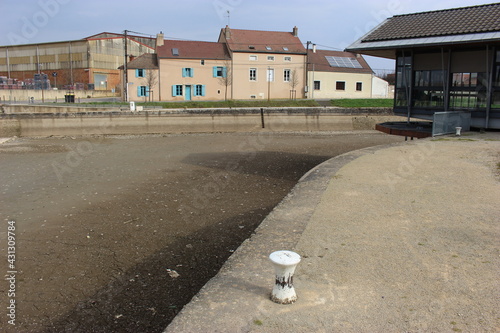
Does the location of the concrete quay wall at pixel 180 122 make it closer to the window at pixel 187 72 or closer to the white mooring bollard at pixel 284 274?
the window at pixel 187 72

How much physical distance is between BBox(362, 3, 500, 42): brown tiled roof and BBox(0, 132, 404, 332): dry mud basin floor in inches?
245

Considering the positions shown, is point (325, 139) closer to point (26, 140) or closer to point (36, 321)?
point (26, 140)

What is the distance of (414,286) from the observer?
4.74m

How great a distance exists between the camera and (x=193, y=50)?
57.5 m

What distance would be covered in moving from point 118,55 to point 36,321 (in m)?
79.9

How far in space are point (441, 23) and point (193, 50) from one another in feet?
145

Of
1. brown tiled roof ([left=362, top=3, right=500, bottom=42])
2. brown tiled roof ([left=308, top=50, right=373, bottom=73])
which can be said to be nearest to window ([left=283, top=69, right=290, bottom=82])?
brown tiled roof ([left=308, top=50, right=373, bottom=73])

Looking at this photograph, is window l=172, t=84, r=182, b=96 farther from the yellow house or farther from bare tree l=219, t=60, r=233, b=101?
the yellow house

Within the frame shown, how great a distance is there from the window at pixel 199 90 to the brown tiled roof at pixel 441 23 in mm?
40134

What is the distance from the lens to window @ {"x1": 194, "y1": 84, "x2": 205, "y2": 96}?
57.0 meters

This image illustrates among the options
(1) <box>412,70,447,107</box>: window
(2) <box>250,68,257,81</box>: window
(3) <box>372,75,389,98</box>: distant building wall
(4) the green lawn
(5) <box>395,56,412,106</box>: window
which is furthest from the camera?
(3) <box>372,75,389,98</box>: distant building wall

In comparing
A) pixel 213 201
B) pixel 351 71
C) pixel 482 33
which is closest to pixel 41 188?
pixel 213 201

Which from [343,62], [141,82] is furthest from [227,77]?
[343,62]

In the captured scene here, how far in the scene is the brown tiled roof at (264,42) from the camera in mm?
58959
